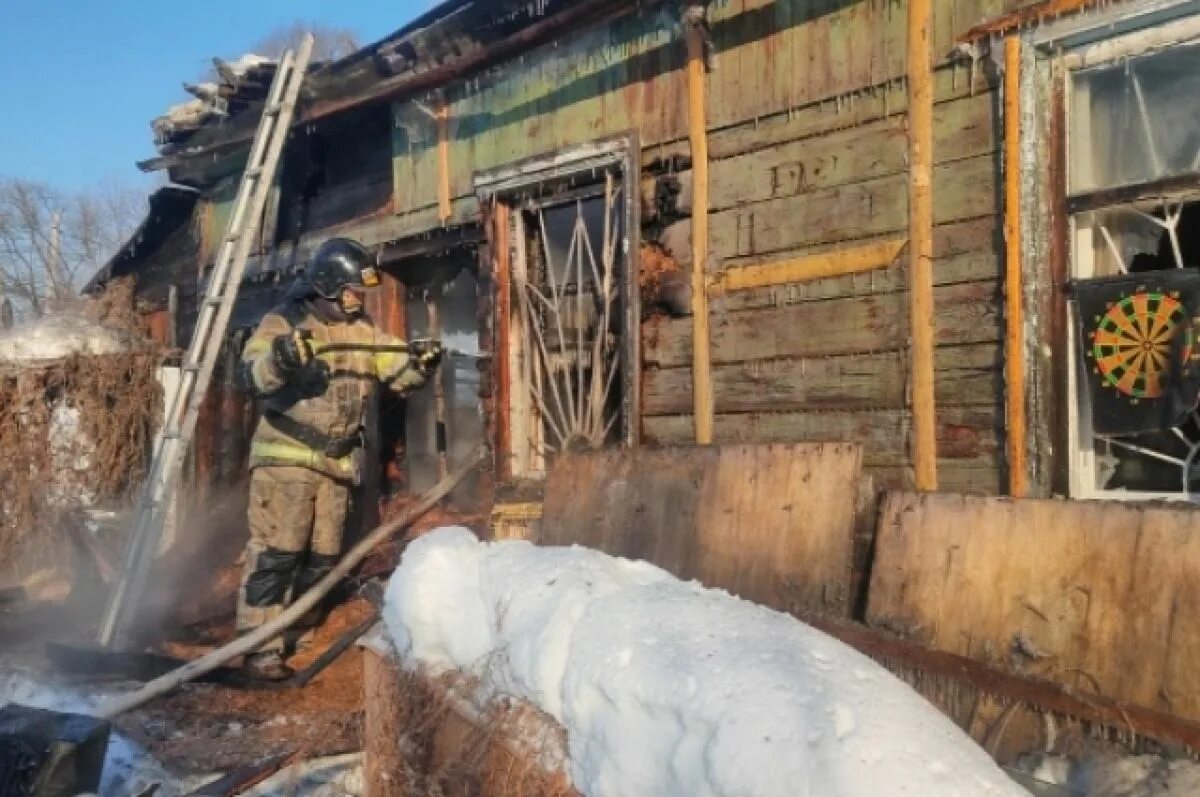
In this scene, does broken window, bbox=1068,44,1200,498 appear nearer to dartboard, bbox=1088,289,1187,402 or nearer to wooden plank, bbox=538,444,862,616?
dartboard, bbox=1088,289,1187,402

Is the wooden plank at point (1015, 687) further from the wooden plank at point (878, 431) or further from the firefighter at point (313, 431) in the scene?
the firefighter at point (313, 431)

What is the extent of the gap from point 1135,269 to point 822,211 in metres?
1.42

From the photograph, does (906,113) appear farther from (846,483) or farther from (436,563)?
(436,563)

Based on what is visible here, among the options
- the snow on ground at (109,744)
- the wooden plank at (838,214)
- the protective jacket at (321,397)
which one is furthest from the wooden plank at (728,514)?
the protective jacket at (321,397)

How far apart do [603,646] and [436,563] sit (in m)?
1.07

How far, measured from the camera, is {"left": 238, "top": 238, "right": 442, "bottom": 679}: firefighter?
20.3 feet

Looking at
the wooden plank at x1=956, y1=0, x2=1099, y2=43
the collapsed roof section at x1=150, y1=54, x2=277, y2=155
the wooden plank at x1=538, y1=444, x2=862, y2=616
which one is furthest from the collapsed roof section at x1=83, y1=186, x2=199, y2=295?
the wooden plank at x1=956, y1=0, x2=1099, y2=43

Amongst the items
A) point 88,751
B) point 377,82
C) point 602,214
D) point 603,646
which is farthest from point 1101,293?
point 377,82

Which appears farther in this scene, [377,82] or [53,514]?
[53,514]

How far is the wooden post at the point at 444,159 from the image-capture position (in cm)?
716

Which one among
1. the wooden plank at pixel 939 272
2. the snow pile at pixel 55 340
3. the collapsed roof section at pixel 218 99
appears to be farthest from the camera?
the snow pile at pixel 55 340

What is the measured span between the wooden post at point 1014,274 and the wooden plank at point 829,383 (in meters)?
0.11

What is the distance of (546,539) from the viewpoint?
3.94m

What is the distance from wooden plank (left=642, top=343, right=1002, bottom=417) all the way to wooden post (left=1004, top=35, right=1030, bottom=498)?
0.11 meters
